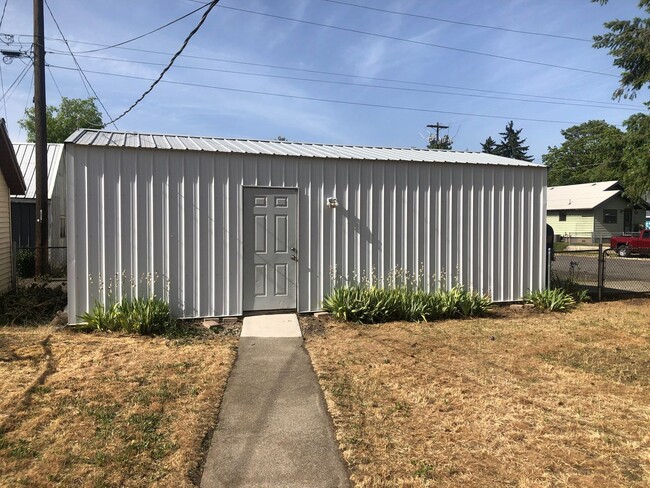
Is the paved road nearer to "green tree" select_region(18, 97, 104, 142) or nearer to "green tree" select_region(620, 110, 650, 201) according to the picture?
"green tree" select_region(620, 110, 650, 201)

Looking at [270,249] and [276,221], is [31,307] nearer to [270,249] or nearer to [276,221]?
[270,249]

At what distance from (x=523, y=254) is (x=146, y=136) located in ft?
25.3

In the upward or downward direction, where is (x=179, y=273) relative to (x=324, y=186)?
downward

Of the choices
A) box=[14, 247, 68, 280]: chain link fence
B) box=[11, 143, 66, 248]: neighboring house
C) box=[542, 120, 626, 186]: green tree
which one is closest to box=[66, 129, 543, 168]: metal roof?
box=[14, 247, 68, 280]: chain link fence

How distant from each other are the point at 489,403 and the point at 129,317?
16.4 ft

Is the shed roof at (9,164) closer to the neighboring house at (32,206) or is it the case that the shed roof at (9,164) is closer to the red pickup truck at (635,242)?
the neighboring house at (32,206)

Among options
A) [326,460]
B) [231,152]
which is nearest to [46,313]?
[231,152]

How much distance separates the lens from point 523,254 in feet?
30.7

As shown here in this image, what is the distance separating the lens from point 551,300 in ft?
29.4

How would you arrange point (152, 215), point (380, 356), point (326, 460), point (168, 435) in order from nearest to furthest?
1. point (326, 460)
2. point (168, 435)
3. point (380, 356)
4. point (152, 215)

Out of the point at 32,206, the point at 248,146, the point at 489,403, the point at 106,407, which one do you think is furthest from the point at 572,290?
the point at 32,206

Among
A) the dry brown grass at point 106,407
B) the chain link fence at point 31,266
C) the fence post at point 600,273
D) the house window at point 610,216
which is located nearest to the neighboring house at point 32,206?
the chain link fence at point 31,266

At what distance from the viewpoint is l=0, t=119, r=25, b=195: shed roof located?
33.2 ft

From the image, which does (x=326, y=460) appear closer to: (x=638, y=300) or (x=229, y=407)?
(x=229, y=407)
